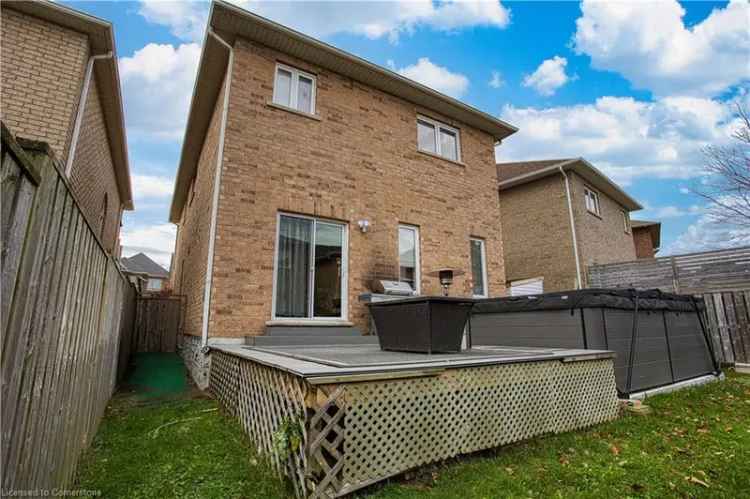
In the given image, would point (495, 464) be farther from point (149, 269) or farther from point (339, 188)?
point (149, 269)

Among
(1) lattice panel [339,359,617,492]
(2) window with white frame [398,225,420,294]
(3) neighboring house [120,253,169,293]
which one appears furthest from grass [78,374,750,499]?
(3) neighboring house [120,253,169,293]

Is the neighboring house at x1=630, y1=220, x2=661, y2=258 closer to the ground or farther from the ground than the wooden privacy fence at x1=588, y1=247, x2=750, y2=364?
farther from the ground

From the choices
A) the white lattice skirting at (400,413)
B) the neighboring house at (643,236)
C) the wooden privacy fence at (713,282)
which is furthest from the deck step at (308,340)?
the neighboring house at (643,236)

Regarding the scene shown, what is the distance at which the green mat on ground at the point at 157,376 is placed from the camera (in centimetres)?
615

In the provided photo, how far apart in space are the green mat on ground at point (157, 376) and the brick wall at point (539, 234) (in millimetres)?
13009

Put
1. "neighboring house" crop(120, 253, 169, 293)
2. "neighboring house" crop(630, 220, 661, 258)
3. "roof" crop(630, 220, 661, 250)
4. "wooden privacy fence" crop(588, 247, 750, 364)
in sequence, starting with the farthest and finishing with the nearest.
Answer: "neighboring house" crop(120, 253, 169, 293) → "neighboring house" crop(630, 220, 661, 258) → "roof" crop(630, 220, 661, 250) → "wooden privacy fence" crop(588, 247, 750, 364)

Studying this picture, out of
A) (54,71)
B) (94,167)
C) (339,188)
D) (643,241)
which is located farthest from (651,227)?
(54,71)

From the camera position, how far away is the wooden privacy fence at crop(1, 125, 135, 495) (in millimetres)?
1392

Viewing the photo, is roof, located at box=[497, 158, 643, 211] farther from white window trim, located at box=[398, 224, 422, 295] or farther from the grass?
the grass

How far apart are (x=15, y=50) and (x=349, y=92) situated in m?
5.70

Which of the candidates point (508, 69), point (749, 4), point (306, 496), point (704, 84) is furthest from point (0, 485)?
point (704, 84)

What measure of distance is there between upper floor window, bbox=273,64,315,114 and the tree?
10.9m

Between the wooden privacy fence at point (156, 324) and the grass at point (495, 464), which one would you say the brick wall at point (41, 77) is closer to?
the grass at point (495, 464)

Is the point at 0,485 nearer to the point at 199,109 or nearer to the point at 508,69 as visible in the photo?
the point at 199,109
